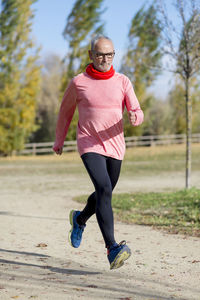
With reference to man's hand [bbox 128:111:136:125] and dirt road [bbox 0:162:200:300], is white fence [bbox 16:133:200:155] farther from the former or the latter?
man's hand [bbox 128:111:136:125]

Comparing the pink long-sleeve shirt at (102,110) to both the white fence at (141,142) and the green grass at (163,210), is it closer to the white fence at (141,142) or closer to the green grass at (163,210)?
the green grass at (163,210)

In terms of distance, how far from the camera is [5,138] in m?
31.6

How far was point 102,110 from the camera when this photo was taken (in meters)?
4.50

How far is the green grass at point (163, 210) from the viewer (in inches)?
311

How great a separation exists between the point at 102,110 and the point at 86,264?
5.49 ft

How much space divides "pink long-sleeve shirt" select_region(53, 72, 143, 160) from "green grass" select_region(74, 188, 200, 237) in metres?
3.01

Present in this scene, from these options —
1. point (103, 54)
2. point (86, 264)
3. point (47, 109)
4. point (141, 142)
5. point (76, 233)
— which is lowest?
point (141, 142)

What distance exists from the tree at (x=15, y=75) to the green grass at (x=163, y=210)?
2051cm

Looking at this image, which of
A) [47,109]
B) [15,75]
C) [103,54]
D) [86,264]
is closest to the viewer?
[103,54]

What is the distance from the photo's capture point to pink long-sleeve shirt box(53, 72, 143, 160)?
4.50 meters

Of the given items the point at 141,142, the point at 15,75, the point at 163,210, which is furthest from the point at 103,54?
the point at 141,142

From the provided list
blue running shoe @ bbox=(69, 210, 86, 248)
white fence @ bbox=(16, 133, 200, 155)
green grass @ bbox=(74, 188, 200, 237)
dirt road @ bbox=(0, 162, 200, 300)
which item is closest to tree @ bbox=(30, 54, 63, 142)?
white fence @ bbox=(16, 133, 200, 155)

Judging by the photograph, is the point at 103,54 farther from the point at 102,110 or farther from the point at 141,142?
the point at 141,142

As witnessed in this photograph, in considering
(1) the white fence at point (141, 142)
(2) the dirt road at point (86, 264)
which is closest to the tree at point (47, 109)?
(1) the white fence at point (141, 142)
